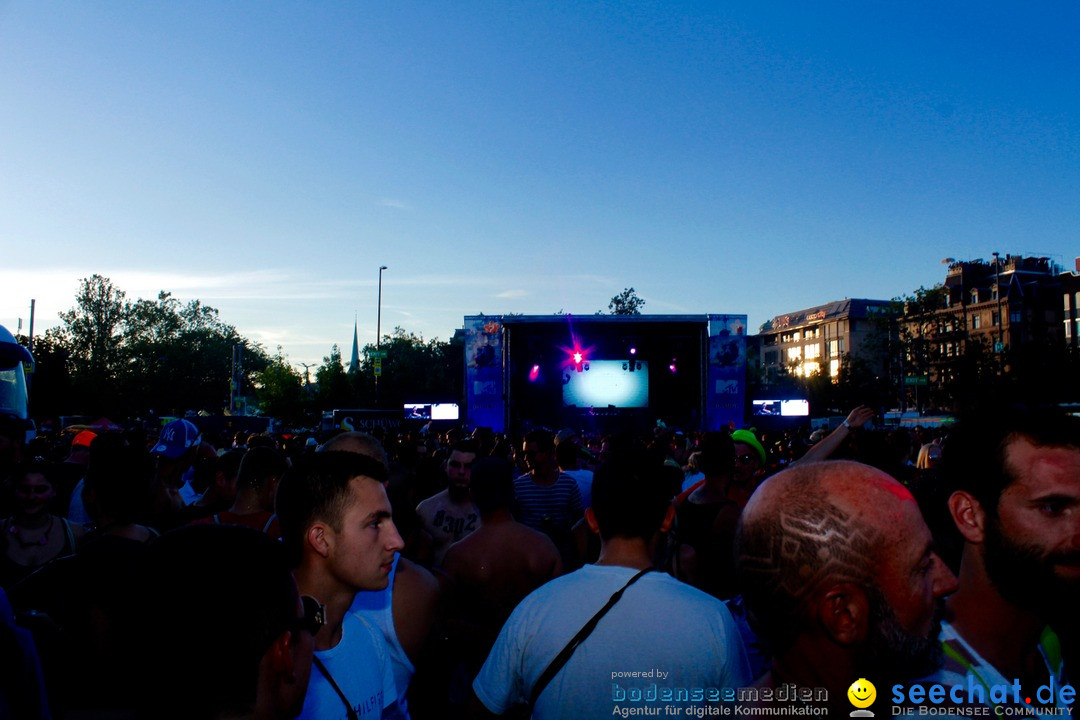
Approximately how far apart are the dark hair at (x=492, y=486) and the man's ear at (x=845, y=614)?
269 cm

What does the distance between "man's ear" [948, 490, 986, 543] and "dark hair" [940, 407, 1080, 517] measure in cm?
2

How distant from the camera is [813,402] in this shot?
69250mm

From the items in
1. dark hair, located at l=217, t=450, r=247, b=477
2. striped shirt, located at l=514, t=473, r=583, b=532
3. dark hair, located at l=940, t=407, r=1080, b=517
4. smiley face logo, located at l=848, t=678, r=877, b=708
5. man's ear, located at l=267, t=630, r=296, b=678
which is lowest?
striped shirt, located at l=514, t=473, r=583, b=532

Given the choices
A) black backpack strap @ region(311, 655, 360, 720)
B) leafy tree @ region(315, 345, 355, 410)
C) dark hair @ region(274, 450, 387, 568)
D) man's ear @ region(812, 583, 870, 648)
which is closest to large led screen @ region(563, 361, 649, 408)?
leafy tree @ region(315, 345, 355, 410)

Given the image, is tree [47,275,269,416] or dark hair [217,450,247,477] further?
tree [47,275,269,416]

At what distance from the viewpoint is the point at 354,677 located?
7.17 ft

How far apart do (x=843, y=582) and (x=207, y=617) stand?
126 centimetres

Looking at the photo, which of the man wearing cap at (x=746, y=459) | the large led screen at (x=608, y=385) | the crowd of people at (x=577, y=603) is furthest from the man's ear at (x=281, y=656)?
the large led screen at (x=608, y=385)

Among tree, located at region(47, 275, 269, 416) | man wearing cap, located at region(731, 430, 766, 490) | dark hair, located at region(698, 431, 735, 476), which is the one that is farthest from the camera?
tree, located at region(47, 275, 269, 416)

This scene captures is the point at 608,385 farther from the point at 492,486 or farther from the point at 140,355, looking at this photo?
the point at 140,355

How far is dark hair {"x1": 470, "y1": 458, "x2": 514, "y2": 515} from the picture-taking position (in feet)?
13.6

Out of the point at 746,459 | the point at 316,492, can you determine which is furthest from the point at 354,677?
the point at 746,459

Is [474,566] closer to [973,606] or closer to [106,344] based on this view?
[973,606]

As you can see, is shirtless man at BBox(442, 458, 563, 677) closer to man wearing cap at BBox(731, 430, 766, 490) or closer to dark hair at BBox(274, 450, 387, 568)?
dark hair at BBox(274, 450, 387, 568)
